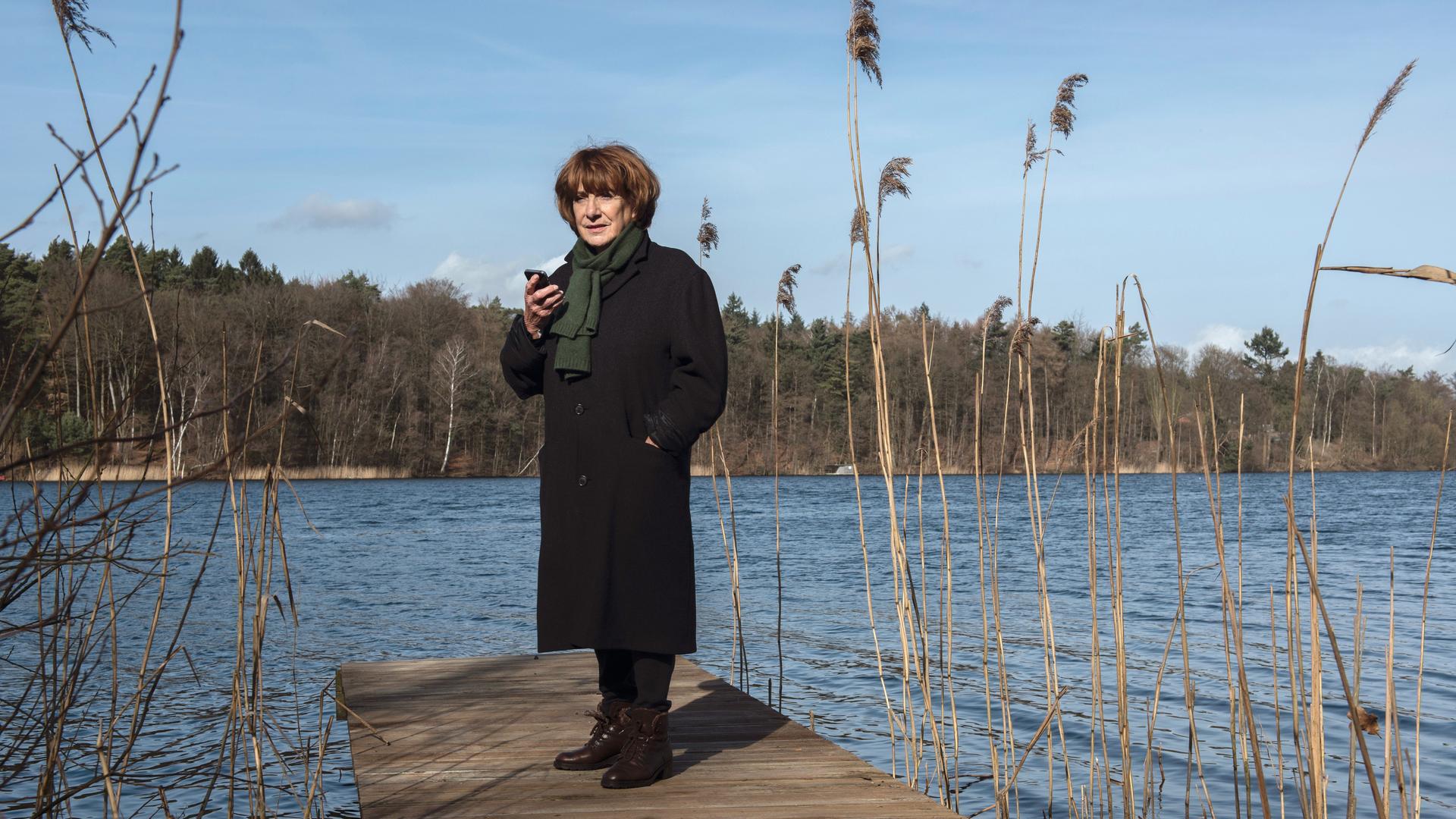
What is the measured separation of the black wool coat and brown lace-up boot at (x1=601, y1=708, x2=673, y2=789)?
188 millimetres

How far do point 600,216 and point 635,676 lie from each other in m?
1.12

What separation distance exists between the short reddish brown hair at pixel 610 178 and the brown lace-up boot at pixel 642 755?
1207 millimetres

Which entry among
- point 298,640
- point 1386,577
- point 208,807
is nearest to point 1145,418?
point 1386,577

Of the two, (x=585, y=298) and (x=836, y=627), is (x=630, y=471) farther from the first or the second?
(x=836, y=627)

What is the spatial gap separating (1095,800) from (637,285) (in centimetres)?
352

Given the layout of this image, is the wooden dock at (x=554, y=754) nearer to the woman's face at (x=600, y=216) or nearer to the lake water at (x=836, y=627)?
the lake water at (x=836, y=627)

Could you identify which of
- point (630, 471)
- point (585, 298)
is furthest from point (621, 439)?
point (585, 298)

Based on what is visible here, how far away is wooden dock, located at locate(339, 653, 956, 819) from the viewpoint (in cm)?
264

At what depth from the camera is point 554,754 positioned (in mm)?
3176

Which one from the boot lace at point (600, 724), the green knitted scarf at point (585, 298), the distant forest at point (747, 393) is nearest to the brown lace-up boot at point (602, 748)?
the boot lace at point (600, 724)

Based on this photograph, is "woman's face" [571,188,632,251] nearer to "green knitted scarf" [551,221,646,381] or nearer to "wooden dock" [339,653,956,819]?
"green knitted scarf" [551,221,646,381]

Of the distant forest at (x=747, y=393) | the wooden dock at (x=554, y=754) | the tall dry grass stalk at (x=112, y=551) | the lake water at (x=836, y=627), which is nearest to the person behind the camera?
the tall dry grass stalk at (x=112, y=551)

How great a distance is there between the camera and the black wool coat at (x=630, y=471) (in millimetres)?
2779

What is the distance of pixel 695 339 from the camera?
285 centimetres
